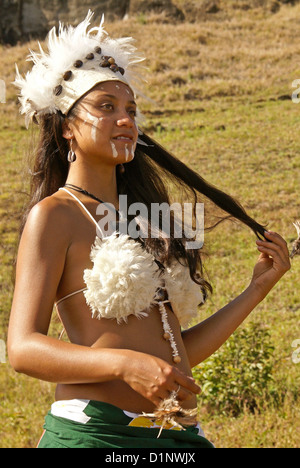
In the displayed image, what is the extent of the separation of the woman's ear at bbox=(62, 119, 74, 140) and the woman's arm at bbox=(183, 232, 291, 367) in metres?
0.77

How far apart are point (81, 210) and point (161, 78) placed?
17992 mm

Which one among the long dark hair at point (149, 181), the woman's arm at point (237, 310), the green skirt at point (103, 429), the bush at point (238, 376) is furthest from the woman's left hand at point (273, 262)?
the bush at point (238, 376)

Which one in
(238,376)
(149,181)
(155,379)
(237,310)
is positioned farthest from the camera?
(238,376)

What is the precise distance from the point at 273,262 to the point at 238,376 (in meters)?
3.03

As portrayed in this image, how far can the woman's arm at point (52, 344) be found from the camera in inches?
74.1

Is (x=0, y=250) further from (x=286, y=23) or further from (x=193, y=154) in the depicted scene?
(x=286, y=23)

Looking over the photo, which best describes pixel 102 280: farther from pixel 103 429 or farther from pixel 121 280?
pixel 103 429

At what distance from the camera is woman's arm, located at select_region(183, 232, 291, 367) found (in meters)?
2.59

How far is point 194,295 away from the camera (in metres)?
2.48

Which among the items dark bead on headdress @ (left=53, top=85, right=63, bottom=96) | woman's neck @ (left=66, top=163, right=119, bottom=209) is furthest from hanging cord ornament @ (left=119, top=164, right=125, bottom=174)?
dark bead on headdress @ (left=53, top=85, right=63, bottom=96)

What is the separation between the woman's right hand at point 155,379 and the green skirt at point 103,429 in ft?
0.93

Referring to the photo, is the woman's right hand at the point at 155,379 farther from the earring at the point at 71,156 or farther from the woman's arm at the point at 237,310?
the earring at the point at 71,156

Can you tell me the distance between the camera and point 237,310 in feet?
8.66

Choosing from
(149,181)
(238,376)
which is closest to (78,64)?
(149,181)
